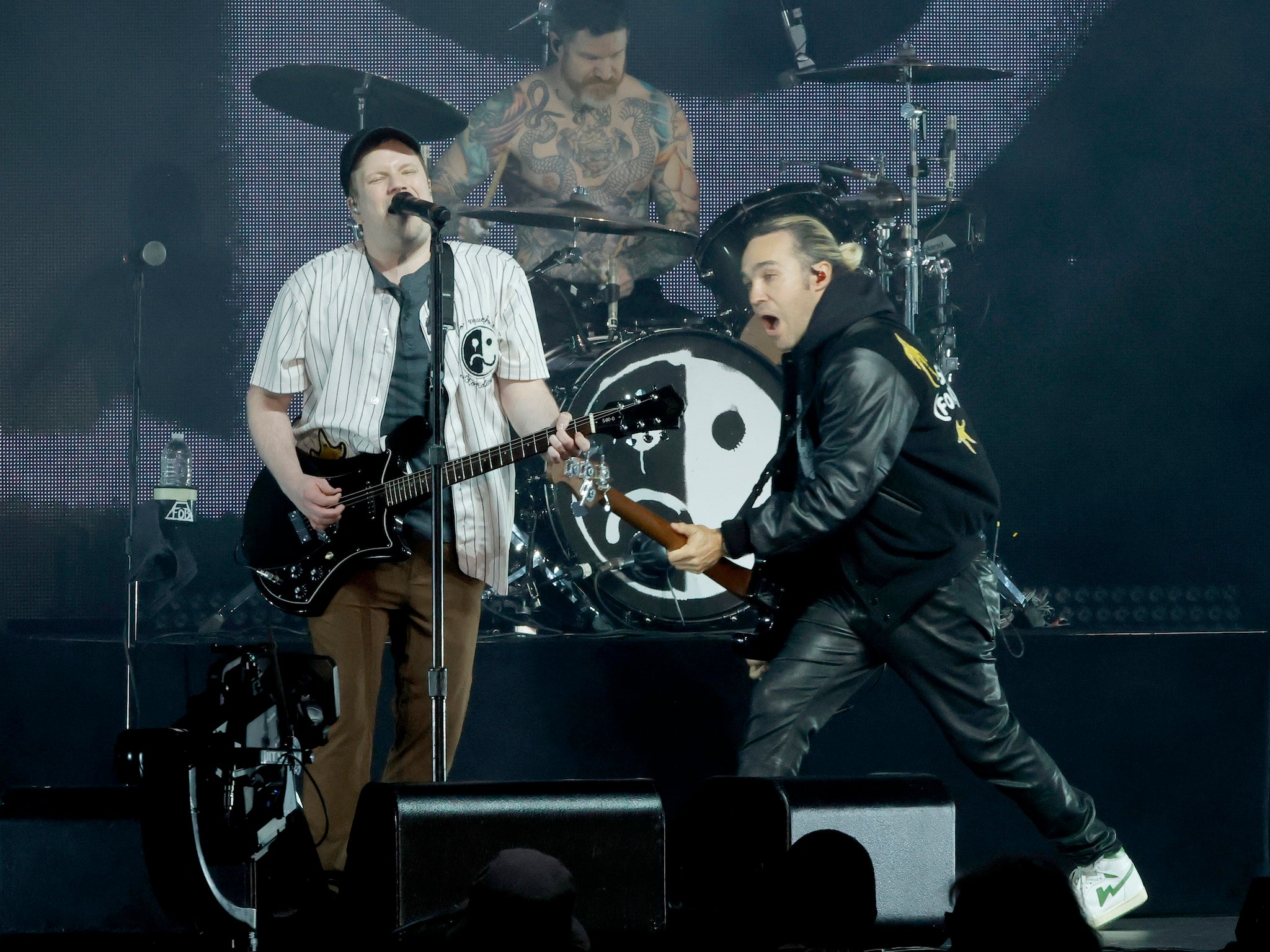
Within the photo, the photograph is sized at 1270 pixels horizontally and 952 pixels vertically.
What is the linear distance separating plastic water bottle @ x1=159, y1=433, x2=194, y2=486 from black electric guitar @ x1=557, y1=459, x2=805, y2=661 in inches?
96.8

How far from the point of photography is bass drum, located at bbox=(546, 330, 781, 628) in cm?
549

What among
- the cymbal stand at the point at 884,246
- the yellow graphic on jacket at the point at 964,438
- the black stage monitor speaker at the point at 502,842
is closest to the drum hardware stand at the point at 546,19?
the cymbal stand at the point at 884,246

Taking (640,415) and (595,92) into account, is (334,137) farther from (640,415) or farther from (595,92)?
(640,415)

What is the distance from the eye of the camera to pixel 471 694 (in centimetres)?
492

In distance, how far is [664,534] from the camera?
418cm

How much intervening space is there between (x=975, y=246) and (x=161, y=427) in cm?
379

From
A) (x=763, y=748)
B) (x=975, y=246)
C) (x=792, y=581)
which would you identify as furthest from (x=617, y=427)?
(x=975, y=246)

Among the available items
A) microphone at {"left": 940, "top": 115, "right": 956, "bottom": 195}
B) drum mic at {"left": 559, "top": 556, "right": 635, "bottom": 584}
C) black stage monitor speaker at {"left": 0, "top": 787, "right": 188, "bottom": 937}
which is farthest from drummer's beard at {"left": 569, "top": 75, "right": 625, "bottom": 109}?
black stage monitor speaker at {"left": 0, "top": 787, "right": 188, "bottom": 937}

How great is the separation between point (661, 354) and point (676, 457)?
1.53 feet

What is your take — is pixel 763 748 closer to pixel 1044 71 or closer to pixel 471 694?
pixel 471 694

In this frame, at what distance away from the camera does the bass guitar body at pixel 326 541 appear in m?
3.93

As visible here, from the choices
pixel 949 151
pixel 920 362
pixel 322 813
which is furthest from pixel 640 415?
pixel 949 151

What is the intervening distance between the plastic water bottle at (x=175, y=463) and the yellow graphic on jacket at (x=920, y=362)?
337cm

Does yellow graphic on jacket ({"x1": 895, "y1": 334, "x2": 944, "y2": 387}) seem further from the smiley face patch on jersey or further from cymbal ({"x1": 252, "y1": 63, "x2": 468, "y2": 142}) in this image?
cymbal ({"x1": 252, "y1": 63, "x2": 468, "y2": 142})
